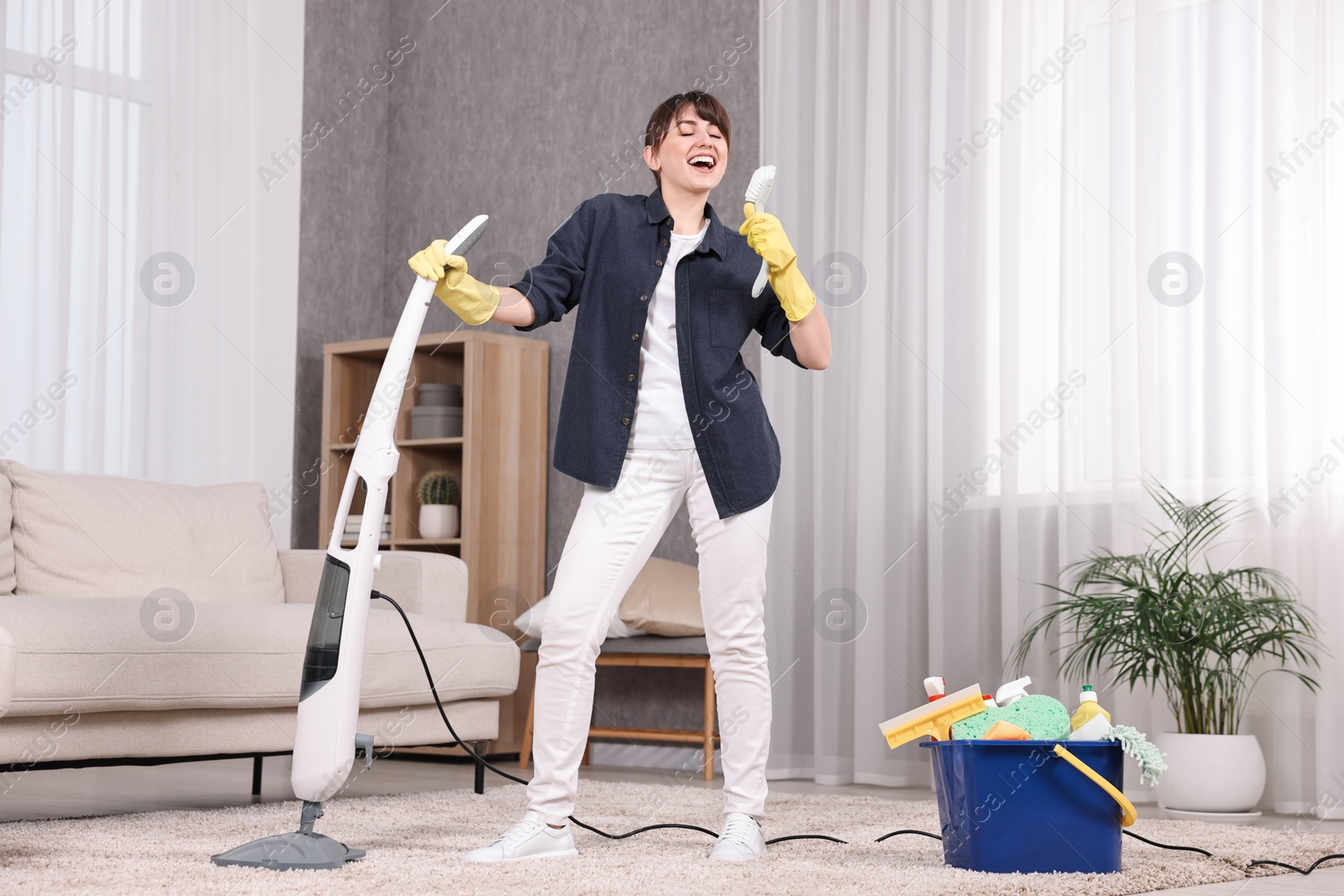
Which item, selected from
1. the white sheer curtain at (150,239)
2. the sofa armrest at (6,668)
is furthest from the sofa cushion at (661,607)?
the sofa armrest at (6,668)

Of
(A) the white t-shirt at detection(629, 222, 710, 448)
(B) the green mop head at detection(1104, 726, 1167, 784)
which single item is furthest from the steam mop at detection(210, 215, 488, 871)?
(B) the green mop head at detection(1104, 726, 1167, 784)

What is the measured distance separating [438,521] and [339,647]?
2584 mm

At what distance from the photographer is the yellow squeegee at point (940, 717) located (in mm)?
1921

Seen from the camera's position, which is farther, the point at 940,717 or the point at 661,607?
the point at 661,607

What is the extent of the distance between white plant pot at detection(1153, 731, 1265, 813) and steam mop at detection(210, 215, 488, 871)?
5.71ft

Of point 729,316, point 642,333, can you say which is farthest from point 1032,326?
point 642,333

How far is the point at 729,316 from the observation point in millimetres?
2059

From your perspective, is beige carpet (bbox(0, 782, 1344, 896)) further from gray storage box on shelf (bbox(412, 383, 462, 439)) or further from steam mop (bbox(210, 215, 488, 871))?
gray storage box on shelf (bbox(412, 383, 462, 439))

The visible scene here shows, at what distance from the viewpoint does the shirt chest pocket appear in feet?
6.70

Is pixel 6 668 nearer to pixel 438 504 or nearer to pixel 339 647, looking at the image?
pixel 339 647

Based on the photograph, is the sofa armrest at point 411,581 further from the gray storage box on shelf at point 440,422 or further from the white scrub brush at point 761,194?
the white scrub brush at point 761,194

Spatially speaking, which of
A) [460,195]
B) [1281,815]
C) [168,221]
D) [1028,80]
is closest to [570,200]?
[460,195]

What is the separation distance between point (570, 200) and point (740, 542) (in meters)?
2.81

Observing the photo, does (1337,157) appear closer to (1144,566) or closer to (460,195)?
(1144,566)
